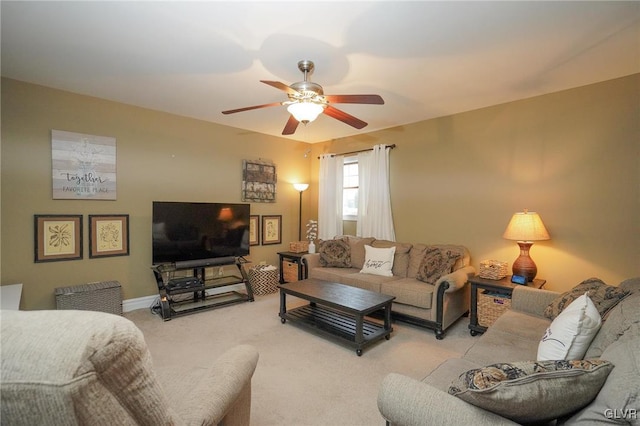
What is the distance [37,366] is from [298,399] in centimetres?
197

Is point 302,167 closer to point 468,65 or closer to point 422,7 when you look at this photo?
point 468,65

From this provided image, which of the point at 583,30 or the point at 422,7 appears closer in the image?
the point at 422,7

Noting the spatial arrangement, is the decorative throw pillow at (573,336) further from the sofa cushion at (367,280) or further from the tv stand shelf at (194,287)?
the tv stand shelf at (194,287)

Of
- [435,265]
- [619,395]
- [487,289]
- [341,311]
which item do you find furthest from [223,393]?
[487,289]

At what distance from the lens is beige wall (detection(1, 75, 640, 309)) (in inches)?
118

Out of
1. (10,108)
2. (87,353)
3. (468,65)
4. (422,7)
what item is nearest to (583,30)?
(468,65)

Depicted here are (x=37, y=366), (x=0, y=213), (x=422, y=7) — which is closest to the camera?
(x=37, y=366)

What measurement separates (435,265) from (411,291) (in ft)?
1.50

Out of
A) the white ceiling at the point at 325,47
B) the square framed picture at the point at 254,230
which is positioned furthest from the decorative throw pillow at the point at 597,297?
the square framed picture at the point at 254,230

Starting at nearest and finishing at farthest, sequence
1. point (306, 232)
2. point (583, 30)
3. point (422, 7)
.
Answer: point (422, 7) < point (583, 30) < point (306, 232)

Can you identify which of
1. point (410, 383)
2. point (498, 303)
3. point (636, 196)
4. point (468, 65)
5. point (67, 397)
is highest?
point (468, 65)

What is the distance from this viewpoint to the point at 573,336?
1.39 m

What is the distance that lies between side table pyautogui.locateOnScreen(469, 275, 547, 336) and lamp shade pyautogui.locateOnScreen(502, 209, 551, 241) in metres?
0.49

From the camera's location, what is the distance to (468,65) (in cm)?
265
